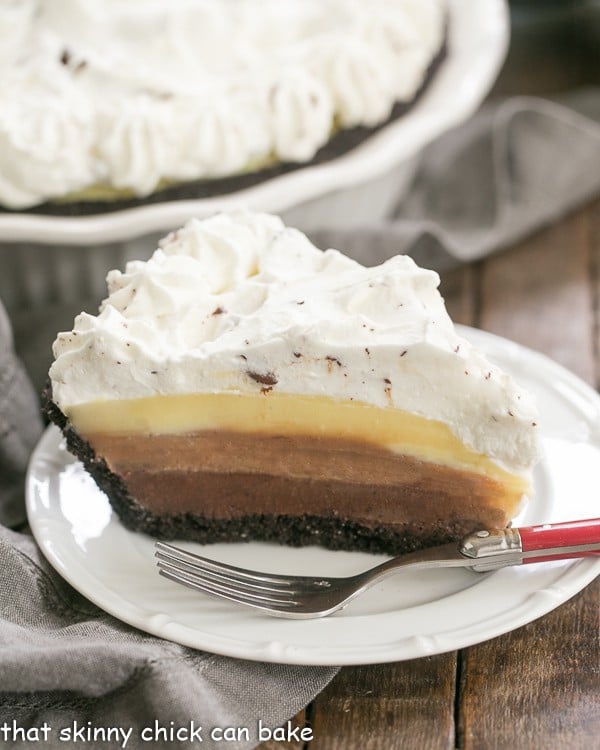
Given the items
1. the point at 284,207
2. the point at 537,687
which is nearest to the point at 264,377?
the point at 537,687

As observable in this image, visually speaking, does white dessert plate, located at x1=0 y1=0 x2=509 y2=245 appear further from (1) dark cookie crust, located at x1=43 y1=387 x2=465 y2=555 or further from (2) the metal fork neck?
(2) the metal fork neck

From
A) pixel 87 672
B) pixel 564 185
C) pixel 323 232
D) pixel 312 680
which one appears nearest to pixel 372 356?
pixel 312 680

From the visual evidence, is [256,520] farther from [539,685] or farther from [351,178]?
[351,178]

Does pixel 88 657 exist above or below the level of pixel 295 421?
below

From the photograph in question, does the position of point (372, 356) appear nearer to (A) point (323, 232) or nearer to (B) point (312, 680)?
(B) point (312, 680)

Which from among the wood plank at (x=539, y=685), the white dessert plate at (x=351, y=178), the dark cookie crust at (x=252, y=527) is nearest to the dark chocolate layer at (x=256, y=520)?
the dark cookie crust at (x=252, y=527)

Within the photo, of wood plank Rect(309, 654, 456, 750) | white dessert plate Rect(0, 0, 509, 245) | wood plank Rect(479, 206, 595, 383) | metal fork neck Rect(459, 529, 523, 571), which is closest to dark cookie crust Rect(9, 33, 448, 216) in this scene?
white dessert plate Rect(0, 0, 509, 245)
